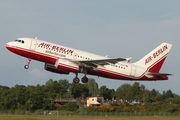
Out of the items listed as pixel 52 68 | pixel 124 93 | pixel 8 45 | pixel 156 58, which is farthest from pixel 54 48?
pixel 124 93

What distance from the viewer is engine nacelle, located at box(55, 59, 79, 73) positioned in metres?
59.2

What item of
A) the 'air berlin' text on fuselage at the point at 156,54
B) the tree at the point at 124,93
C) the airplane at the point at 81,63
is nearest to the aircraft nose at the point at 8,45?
the airplane at the point at 81,63

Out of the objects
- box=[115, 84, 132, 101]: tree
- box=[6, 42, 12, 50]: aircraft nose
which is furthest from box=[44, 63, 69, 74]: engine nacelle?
box=[115, 84, 132, 101]: tree

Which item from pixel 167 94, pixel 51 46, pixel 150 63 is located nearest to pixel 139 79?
pixel 150 63

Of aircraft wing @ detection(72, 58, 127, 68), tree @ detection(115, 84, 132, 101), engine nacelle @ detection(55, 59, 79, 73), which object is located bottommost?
engine nacelle @ detection(55, 59, 79, 73)

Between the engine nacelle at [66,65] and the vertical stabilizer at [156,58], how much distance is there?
10.9 metres

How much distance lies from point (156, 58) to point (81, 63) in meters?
13.4

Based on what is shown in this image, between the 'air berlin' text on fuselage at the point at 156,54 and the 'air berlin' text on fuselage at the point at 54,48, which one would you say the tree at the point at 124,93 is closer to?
the 'air berlin' text on fuselage at the point at 156,54

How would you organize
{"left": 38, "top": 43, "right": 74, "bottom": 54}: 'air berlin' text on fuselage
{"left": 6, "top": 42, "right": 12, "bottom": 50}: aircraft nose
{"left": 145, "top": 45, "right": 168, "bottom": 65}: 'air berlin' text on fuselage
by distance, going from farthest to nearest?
{"left": 145, "top": 45, "right": 168, "bottom": 65}: 'air berlin' text on fuselage < {"left": 6, "top": 42, "right": 12, "bottom": 50}: aircraft nose < {"left": 38, "top": 43, "right": 74, "bottom": 54}: 'air berlin' text on fuselage

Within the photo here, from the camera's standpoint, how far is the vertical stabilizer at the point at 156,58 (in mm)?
66875

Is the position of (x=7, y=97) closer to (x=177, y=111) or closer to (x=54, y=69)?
(x=177, y=111)

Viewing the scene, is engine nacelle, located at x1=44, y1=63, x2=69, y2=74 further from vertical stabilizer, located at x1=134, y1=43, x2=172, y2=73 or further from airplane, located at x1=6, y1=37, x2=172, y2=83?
vertical stabilizer, located at x1=134, y1=43, x2=172, y2=73

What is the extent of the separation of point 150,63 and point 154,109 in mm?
46687

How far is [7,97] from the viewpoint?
112 metres
